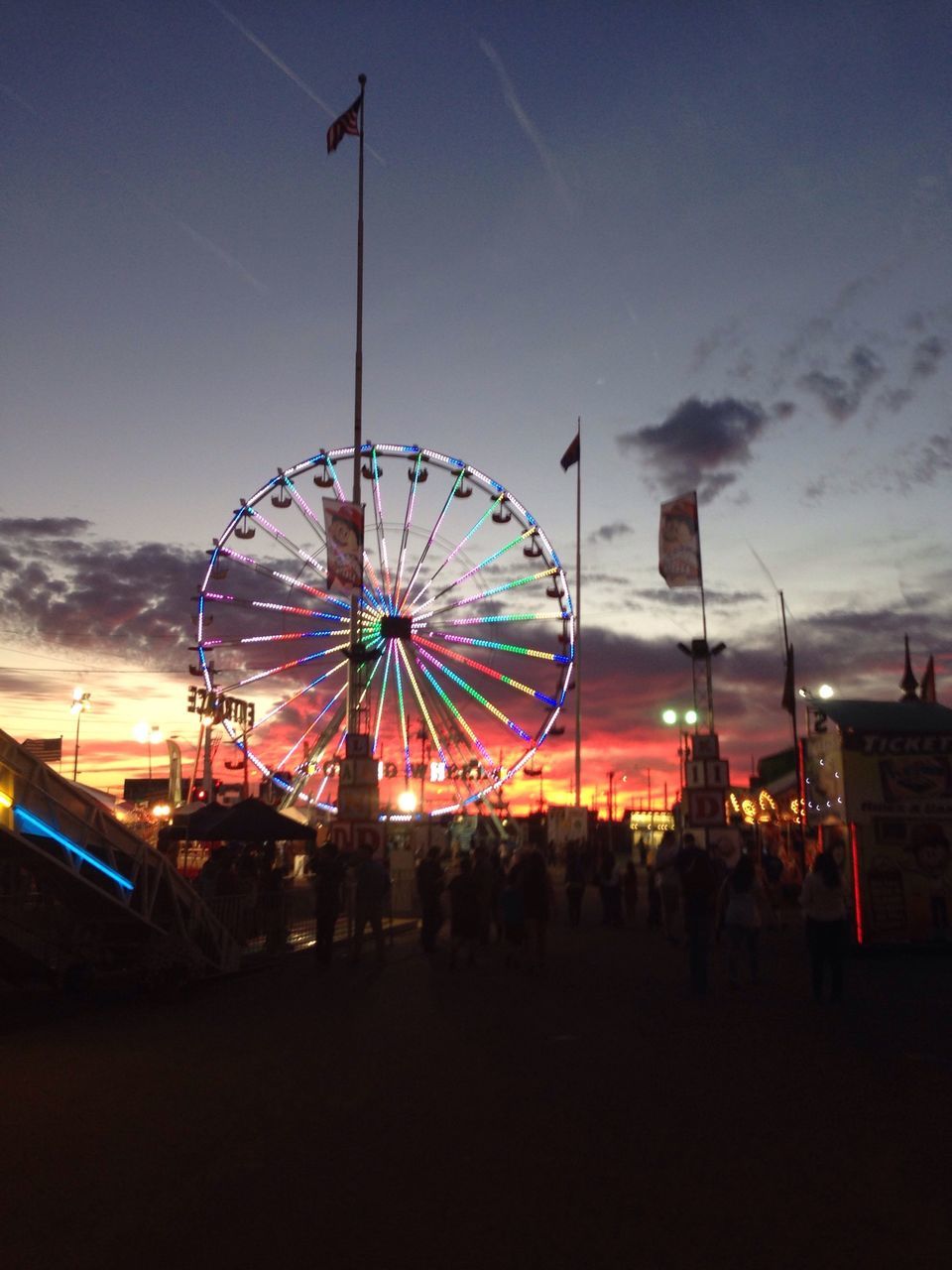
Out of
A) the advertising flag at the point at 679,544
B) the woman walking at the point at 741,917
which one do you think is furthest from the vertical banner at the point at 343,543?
the woman walking at the point at 741,917

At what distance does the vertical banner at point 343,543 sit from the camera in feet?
74.9

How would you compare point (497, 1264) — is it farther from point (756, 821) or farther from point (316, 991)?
point (756, 821)

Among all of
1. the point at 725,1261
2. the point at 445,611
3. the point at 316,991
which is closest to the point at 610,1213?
the point at 725,1261

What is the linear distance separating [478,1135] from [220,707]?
2979 centimetres

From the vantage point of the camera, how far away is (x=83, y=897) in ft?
38.4

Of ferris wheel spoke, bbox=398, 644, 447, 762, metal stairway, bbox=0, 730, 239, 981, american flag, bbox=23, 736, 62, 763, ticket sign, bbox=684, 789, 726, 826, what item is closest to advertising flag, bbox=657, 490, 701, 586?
ticket sign, bbox=684, 789, 726, 826

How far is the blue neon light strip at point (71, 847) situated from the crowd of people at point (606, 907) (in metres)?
4.54

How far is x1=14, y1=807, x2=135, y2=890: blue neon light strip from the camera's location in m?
10.7

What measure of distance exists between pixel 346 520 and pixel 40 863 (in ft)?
42.8

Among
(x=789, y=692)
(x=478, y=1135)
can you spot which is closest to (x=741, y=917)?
(x=478, y=1135)

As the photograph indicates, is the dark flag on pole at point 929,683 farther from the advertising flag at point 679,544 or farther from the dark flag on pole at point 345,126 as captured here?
the dark flag on pole at point 345,126

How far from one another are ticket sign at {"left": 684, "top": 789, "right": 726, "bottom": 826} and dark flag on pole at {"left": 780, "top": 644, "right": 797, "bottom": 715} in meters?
19.8

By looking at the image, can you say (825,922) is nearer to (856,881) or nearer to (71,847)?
(856,881)

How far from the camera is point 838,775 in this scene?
1869 cm
